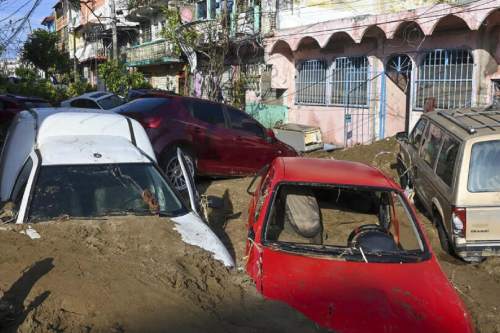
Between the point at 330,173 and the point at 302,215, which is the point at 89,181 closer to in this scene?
the point at 302,215

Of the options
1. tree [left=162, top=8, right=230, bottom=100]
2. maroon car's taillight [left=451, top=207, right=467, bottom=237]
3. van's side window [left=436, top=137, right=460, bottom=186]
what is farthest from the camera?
tree [left=162, top=8, right=230, bottom=100]

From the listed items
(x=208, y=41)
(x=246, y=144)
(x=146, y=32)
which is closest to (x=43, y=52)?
(x=146, y=32)

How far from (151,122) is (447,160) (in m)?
4.90

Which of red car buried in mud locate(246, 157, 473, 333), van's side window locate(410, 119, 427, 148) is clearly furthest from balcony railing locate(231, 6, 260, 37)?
red car buried in mud locate(246, 157, 473, 333)

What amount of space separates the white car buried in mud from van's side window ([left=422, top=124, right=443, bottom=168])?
3.92 meters

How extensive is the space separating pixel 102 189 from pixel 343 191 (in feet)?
7.81

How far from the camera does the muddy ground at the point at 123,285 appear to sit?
9.83 feet

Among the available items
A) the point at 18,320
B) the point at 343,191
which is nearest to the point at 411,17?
the point at 343,191

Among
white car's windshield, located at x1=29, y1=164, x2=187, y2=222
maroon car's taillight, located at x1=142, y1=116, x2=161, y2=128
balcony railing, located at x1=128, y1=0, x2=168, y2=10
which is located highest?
balcony railing, located at x1=128, y1=0, x2=168, y2=10

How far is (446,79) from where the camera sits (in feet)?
44.9

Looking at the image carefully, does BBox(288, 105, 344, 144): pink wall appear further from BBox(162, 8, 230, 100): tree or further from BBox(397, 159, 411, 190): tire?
BBox(397, 159, 411, 190): tire

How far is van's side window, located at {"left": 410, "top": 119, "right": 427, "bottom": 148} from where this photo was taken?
29.6ft

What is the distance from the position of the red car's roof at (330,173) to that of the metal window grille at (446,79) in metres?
8.49

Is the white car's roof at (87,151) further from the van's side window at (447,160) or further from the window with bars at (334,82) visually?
the window with bars at (334,82)
